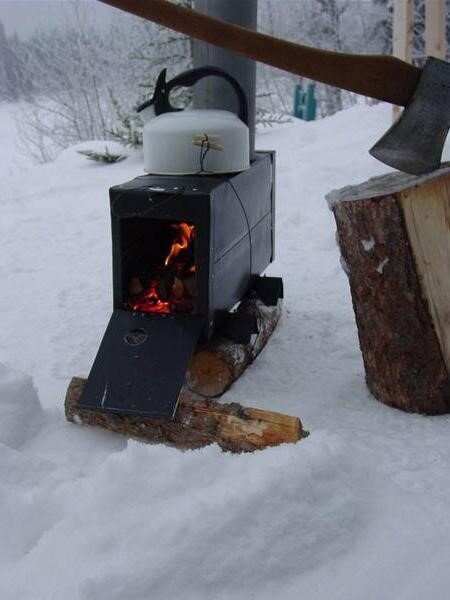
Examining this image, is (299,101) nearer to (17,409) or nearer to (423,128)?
(423,128)

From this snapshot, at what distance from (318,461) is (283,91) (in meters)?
20.6

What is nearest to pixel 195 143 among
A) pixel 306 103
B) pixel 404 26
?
pixel 404 26

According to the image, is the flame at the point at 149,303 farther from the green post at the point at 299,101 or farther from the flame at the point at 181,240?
the green post at the point at 299,101

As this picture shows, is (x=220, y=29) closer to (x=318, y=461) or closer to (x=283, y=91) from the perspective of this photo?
(x=318, y=461)

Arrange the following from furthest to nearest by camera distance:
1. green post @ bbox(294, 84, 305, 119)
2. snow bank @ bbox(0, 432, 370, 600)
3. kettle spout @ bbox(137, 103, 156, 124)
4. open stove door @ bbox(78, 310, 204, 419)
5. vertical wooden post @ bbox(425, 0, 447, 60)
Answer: green post @ bbox(294, 84, 305, 119) → vertical wooden post @ bbox(425, 0, 447, 60) → kettle spout @ bbox(137, 103, 156, 124) → open stove door @ bbox(78, 310, 204, 419) → snow bank @ bbox(0, 432, 370, 600)

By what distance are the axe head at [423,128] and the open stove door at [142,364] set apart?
1012 mm

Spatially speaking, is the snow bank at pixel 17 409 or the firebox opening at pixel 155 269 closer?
the snow bank at pixel 17 409

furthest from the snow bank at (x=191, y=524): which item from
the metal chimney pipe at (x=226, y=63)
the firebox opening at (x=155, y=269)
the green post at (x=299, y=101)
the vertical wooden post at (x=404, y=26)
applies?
the green post at (x=299, y=101)

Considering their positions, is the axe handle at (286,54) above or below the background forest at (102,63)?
above

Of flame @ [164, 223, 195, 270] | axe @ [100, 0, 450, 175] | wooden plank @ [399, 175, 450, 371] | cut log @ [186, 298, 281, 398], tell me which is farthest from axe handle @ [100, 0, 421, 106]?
cut log @ [186, 298, 281, 398]

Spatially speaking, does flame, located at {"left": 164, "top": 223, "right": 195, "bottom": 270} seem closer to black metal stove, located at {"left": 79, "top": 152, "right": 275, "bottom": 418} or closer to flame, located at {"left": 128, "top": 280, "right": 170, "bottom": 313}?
black metal stove, located at {"left": 79, "top": 152, "right": 275, "bottom": 418}

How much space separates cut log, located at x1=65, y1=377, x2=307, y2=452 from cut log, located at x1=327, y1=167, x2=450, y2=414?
0.58 m

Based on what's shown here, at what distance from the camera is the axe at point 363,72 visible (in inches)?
96.3

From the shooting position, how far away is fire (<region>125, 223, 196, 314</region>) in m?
2.94
